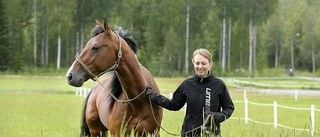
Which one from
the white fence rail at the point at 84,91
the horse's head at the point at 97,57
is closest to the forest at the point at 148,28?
the white fence rail at the point at 84,91

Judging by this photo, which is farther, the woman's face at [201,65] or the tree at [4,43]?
the tree at [4,43]

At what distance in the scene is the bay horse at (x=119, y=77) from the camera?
20.2 ft

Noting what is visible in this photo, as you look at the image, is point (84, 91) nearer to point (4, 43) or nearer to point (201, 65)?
point (201, 65)

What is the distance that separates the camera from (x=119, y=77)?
666cm

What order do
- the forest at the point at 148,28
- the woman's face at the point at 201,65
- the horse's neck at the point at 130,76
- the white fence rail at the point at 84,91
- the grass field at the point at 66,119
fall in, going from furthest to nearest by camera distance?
the forest at the point at 148,28 < the white fence rail at the point at 84,91 < the horse's neck at the point at 130,76 < the grass field at the point at 66,119 < the woman's face at the point at 201,65

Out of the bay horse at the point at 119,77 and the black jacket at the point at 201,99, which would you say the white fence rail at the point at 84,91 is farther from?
the black jacket at the point at 201,99

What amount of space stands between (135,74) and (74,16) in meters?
56.6

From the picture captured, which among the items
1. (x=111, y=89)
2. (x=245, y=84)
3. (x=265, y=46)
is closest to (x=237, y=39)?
(x=265, y=46)

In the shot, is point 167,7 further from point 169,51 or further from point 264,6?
point 264,6

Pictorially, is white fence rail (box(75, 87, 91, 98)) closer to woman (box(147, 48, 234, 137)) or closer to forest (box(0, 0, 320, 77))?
forest (box(0, 0, 320, 77))

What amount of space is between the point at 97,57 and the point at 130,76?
60 cm

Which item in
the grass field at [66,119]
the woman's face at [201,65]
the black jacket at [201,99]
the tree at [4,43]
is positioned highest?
the tree at [4,43]

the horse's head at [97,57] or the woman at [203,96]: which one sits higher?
the horse's head at [97,57]

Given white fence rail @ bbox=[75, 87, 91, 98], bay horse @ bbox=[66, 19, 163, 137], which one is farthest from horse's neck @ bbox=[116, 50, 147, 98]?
white fence rail @ bbox=[75, 87, 91, 98]
